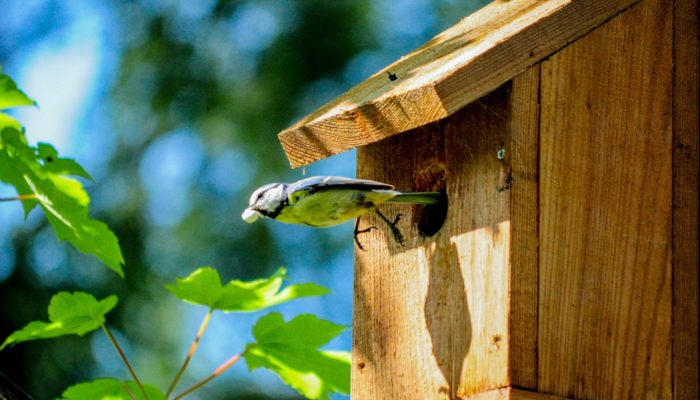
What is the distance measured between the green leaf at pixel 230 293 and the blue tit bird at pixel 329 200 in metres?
0.52

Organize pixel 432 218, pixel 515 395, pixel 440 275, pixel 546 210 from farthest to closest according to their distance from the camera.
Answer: pixel 432 218, pixel 440 275, pixel 546 210, pixel 515 395

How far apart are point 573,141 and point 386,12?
3.59 m

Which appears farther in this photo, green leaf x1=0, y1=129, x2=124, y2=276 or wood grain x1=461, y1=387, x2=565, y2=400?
wood grain x1=461, y1=387, x2=565, y2=400

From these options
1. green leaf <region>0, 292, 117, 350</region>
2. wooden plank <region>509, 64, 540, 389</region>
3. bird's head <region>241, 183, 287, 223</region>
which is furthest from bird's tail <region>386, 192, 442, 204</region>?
green leaf <region>0, 292, 117, 350</region>

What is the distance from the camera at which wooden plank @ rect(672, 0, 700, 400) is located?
2.14 meters

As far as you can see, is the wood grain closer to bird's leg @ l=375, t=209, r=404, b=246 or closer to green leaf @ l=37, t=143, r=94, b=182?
bird's leg @ l=375, t=209, r=404, b=246

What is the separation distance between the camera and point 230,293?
69.8 inches

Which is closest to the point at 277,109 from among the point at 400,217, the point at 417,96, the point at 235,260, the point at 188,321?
the point at 235,260

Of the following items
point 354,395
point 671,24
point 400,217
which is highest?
point 671,24

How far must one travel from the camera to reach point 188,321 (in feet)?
17.1

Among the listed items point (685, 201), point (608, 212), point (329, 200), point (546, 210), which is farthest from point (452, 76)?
point (685, 201)

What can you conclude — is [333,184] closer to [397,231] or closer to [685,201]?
[397,231]

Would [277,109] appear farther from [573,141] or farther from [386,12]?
[573,141]

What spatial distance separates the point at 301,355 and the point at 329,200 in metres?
0.73
